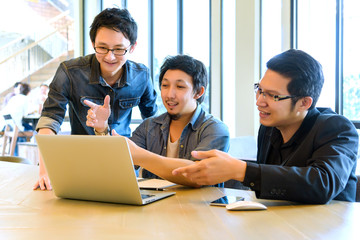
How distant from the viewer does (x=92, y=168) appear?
1.23m

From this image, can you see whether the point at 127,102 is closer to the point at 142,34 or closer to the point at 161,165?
the point at 161,165

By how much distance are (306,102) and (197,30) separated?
16.4 feet

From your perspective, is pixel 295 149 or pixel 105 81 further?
pixel 105 81

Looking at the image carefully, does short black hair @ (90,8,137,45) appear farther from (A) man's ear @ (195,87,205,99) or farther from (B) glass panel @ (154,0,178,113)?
(B) glass panel @ (154,0,178,113)

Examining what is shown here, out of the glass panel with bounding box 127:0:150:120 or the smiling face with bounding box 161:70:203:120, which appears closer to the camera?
the smiling face with bounding box 161:70:203:120

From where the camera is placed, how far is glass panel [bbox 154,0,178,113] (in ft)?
22.0

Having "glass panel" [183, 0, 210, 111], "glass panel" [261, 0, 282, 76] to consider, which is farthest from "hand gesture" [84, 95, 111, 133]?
"glass panel" [183, 0, 210, 111]

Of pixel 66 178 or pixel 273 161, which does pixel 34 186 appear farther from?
pixel 273 161

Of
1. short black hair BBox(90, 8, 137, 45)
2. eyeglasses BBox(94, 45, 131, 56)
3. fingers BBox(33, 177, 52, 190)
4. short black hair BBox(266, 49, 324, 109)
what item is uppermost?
short black hair BBox(90, 8, 137, 45)

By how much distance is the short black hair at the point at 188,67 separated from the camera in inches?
79.4

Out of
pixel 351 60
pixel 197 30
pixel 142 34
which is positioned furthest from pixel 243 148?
pixel 142 34

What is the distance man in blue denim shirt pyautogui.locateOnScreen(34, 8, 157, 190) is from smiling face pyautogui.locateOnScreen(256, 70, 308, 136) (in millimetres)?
735

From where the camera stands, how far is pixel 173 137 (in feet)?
6.64

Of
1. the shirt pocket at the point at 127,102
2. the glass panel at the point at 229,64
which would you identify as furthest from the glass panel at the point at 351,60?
the shirt pocket at the point at 127,102
